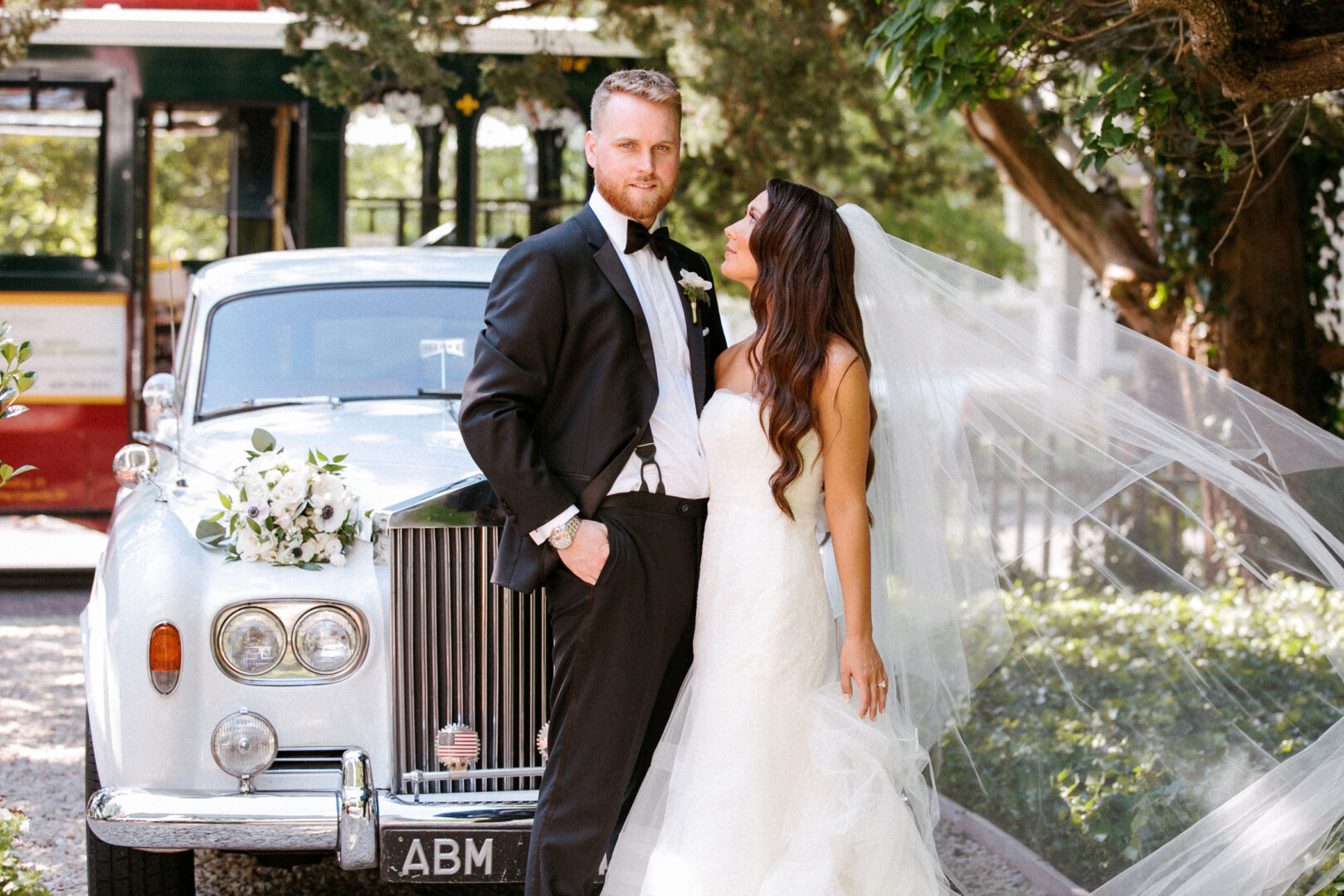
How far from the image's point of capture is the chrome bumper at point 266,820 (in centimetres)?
345

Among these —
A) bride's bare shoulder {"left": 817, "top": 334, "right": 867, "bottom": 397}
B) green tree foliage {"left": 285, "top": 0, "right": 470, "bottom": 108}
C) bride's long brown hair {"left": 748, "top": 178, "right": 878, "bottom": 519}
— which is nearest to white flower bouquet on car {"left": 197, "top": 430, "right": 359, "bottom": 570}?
bride's long brown hair {"left": 748, "top": 178, "right": 878, "bottom": 519}

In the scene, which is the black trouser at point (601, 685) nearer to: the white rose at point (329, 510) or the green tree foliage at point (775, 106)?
the white rose at point (329, 510)

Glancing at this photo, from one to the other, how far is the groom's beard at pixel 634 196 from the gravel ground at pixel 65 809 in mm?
2490

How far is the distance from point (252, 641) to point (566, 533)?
1023 mm

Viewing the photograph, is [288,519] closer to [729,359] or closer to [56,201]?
[729,359]

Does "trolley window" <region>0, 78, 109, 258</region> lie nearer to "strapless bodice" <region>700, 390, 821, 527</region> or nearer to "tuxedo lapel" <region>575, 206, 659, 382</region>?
"tuxedo lapel" <region>575, 206, 659, 382</region>

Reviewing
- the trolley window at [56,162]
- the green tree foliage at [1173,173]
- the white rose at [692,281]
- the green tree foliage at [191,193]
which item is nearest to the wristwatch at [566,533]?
the white rose at [692,281]

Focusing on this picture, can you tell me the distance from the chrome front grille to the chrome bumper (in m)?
0.19

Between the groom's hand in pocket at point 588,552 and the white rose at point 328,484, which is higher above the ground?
the white rose at point 328,484

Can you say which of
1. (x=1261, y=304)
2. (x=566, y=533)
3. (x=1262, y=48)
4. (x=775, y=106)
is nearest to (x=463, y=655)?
(x=566, y=533)

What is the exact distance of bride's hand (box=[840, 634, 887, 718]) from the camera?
333cm

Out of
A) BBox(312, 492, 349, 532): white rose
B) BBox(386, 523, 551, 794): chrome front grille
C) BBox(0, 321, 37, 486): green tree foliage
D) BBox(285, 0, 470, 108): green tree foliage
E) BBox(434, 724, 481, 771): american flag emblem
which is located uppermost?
BBox(285, 0, 470, 108): green tree foliage

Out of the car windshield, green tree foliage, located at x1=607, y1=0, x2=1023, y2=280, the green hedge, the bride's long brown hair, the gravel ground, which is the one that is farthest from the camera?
green tree foliage, located at x1=607, y1=0, x2=1023, y2=280

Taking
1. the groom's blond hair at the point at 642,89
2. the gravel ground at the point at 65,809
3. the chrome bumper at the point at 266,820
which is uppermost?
the groom's blond hair at the point at 642,89
